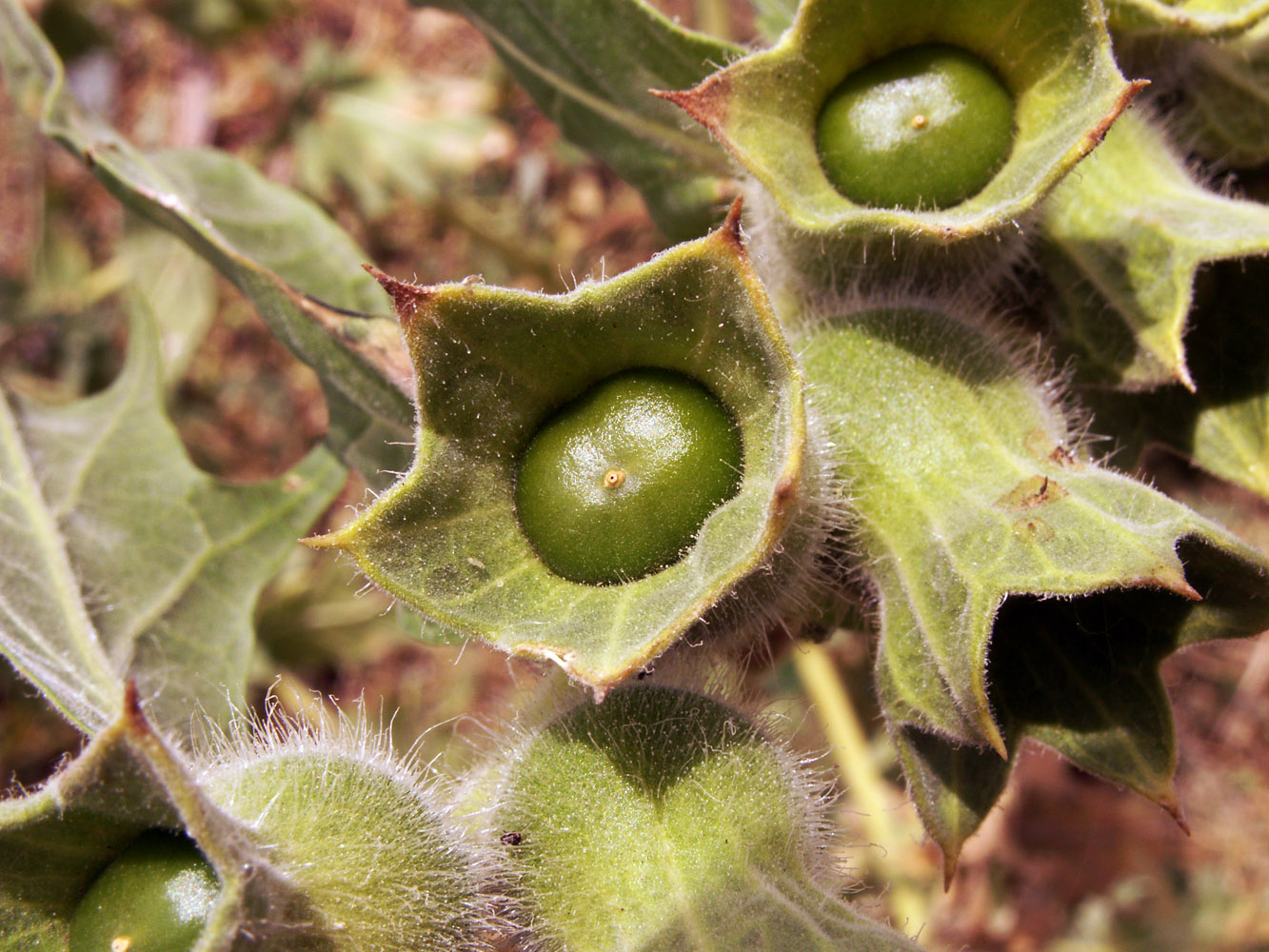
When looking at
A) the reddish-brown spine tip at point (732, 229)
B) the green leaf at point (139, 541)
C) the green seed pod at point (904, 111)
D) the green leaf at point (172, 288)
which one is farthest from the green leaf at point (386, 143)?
the reddish-brown spine tip at point (732, 229)

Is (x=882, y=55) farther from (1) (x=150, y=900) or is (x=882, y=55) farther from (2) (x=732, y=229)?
(1) (x=150, y=900)

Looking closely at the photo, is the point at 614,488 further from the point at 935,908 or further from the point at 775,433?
the point at 935,908

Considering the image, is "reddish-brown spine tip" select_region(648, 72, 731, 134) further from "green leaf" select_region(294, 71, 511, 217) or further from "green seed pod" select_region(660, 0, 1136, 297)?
"green leaf" select_region(294, 71, 511, 217)

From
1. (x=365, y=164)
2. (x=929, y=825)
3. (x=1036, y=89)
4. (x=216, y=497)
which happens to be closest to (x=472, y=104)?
(x=365, y=164)

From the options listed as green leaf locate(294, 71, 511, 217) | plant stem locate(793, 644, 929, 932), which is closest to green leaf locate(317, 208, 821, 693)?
plant stem locate(793, 644, 929, 932)

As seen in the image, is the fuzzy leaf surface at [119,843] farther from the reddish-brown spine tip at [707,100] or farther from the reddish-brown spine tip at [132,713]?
Answer: the reddish-brown spine tip at [707,100]


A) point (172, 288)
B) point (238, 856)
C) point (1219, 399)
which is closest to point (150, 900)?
point (238, 856)
